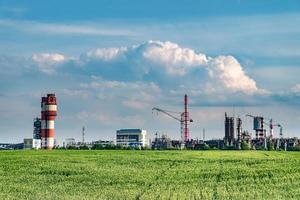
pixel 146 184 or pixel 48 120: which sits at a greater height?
pixel 48 120

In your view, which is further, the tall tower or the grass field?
the tall tower

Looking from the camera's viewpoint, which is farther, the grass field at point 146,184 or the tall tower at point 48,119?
the tall tower at point 48,119

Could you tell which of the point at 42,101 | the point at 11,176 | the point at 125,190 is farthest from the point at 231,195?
the point at 42,101

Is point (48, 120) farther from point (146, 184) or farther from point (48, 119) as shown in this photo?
point (146, 184)

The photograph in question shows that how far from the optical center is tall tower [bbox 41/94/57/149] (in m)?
192

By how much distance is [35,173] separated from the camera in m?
53.0

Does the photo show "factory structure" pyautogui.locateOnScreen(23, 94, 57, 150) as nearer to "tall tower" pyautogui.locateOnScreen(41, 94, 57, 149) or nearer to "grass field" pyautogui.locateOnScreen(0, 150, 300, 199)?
"tall tower" pyautogui.locateOnScreen(41, 94, 57, 149)

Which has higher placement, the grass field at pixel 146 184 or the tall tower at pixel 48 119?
the tall tower at pixel 48 119

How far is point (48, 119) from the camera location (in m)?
192

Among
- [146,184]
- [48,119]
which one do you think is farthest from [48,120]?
[146,184]

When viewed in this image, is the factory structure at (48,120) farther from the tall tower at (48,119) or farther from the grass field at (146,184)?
the grass field at (146,184)

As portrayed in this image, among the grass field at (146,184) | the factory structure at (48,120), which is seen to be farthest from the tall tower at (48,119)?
the grass field at (146,184)

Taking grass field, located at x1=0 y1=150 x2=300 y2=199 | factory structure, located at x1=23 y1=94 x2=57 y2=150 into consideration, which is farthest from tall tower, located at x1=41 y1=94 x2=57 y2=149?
grass field, located at x1=0 y1=150 x2=300 y2=199

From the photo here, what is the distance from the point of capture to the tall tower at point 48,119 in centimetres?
19150
